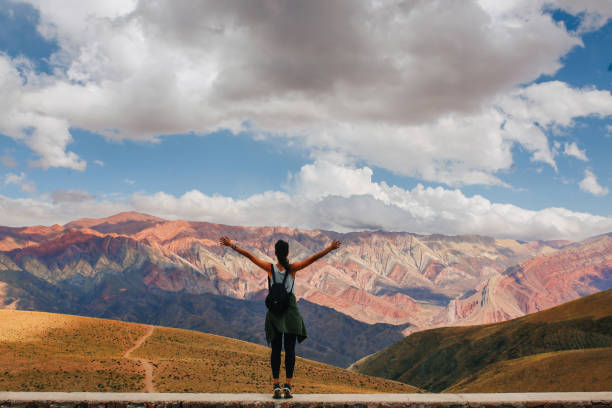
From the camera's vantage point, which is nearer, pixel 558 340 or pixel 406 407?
pixel 406 407

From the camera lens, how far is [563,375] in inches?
1732

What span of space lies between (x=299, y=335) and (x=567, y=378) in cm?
4444

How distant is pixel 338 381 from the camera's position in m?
51.2

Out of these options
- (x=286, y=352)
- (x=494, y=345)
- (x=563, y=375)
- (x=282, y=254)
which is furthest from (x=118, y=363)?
(x=494, y=345)

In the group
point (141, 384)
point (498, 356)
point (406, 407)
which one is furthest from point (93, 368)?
point (498, 356)

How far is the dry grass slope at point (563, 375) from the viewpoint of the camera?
126 ft

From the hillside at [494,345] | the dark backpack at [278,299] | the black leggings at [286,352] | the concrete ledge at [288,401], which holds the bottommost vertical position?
the hillside at [494,345]

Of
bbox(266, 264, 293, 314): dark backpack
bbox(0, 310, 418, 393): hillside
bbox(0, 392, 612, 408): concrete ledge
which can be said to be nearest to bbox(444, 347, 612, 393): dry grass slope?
bbox(0, 310, 418, 393): hillside

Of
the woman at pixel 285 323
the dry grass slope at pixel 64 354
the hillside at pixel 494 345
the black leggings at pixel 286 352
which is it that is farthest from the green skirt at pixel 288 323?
the hillside at pixel 494 345

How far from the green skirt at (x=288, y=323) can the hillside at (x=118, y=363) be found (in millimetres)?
29526

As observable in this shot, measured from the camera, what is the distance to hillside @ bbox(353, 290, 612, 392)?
85.6 metres

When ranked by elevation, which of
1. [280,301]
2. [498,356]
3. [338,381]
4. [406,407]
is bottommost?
[498,356]

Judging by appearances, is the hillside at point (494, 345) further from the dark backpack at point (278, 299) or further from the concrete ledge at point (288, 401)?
the dark backpack at point (278, 299)

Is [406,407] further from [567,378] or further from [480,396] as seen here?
[567,378]
